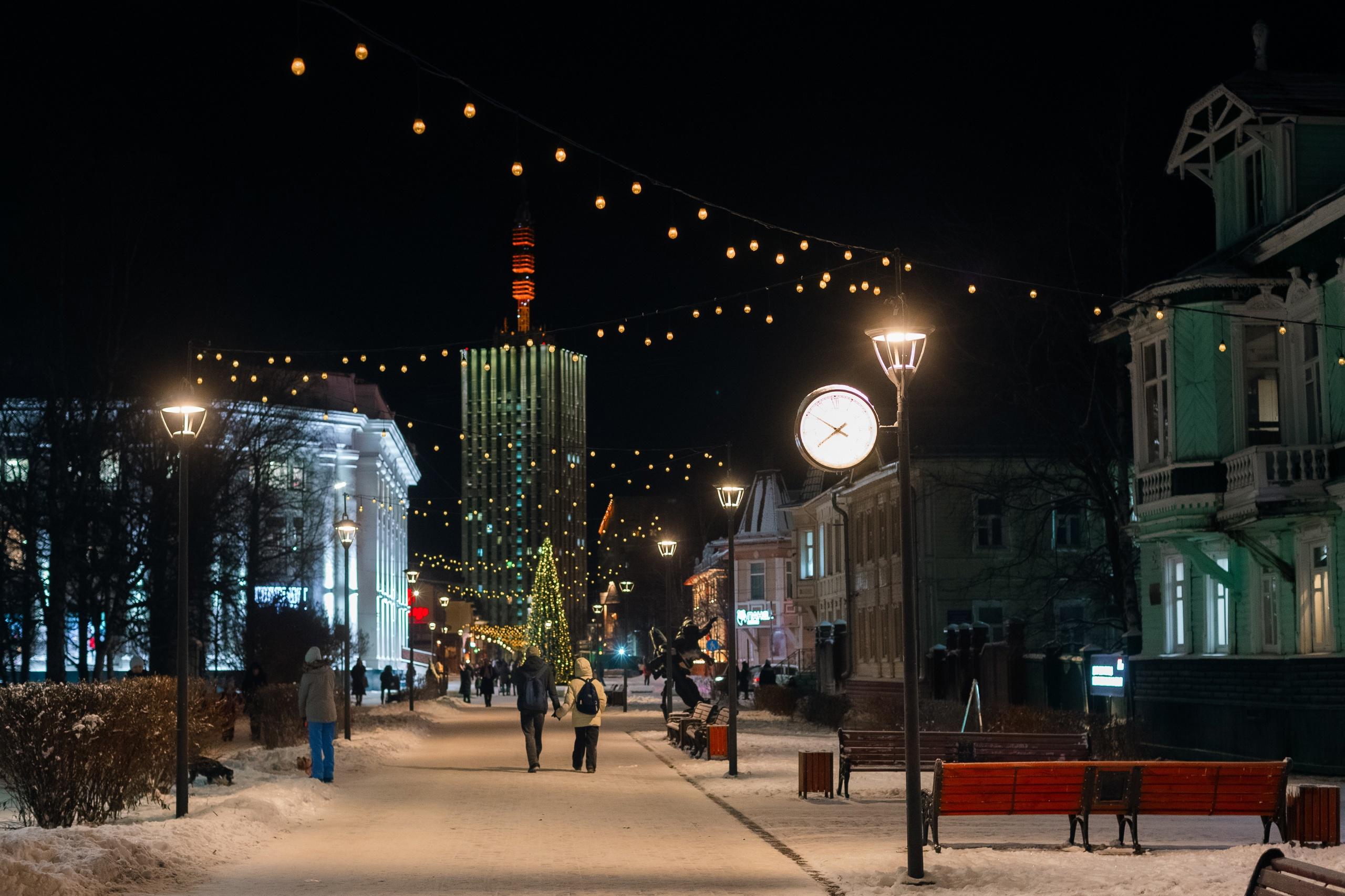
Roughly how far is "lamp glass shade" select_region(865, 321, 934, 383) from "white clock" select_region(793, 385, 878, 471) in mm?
1427

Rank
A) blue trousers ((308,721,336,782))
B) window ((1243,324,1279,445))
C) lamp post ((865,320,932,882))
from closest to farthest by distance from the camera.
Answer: lamp post ((865,320,932,882)) → blue trousers ((308,721,336,782)) → window ((1243,324,1279,445))

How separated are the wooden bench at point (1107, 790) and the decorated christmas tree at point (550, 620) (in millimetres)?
70937

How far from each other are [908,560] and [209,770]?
11.0 m

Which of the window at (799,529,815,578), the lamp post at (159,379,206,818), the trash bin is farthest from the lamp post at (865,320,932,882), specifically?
the window at (799,529,815,578)

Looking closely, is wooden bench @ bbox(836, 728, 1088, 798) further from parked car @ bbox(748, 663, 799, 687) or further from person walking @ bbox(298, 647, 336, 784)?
parked car @ bbox(748, 663, 799, 687)

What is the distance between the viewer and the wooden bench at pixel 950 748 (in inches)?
759

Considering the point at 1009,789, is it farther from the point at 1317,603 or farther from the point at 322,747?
the point at 1317,603

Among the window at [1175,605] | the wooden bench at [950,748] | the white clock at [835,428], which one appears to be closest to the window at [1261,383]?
the window at [1175,605]

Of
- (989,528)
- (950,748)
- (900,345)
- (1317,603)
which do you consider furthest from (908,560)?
(989,528)

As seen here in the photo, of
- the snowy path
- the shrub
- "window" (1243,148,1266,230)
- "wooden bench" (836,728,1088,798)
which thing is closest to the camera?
the snowy path

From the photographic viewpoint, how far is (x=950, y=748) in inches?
778

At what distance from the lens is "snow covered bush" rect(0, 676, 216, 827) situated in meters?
15.8

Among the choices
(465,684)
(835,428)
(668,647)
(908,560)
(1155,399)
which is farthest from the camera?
(465,684)

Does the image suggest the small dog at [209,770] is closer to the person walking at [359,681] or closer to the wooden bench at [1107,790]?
the wooden bench at [1107,790]
